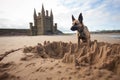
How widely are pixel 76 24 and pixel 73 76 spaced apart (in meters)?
3.35

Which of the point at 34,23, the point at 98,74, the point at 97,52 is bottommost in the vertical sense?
the point at 98,74

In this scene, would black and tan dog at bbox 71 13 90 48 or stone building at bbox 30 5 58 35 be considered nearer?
black and tan dog at bbox 71 13 90 48

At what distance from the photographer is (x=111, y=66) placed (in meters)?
2.94

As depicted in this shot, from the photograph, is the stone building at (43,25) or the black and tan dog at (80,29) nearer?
the black and tan dog at (80,29)

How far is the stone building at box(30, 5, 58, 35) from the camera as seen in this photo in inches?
1732

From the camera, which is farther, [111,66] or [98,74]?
[111,66]

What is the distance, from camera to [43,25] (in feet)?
145

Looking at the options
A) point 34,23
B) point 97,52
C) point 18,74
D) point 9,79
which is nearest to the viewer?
point 9,79

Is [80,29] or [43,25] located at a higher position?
[43,25]

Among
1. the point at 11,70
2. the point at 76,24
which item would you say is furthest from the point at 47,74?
the point at 76,24

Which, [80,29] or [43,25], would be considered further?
[43,25]

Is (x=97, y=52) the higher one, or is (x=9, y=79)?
(x=97, y=52)

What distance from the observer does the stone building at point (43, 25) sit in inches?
1732

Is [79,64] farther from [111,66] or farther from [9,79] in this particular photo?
[9,79]
